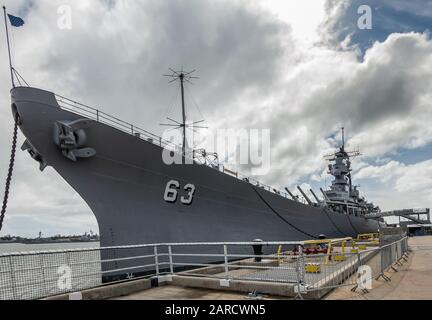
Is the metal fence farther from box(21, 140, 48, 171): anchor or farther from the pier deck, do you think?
box(21, 140, 48, 171): anchor

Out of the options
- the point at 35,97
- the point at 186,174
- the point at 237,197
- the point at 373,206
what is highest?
the point at 35,97

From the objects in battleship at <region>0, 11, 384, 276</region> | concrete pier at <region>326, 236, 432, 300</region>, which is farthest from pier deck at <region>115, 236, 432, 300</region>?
battleship at <region>0, 11, 384, 276</region>

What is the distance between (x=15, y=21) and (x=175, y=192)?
7.54 meters

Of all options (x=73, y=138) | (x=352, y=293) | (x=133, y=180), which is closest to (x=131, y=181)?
(x=133, y=180)

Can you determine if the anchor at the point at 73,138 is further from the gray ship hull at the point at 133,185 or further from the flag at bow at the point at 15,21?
the flag at bow at the point at 15,21

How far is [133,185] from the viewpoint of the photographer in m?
12.5

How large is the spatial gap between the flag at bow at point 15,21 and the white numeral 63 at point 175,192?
6.98 metres

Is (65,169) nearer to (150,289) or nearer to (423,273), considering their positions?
(150,289)

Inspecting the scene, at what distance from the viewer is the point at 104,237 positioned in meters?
11.4

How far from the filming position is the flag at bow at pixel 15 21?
9305 mm

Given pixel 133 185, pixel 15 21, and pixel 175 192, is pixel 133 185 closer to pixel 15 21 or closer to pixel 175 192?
pixel 175 192

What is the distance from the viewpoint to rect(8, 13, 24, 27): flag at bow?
9.30 metres
